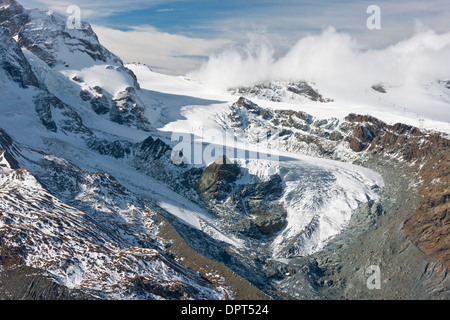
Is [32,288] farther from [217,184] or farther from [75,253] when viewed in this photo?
[217,184]

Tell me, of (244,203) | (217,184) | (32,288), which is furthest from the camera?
(217,184)

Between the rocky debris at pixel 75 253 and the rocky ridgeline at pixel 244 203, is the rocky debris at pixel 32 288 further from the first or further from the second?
the rocky ridgeline at pixel 244 203

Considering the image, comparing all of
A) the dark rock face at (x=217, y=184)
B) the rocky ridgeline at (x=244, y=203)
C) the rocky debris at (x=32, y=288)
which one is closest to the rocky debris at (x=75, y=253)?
the rocky debris at (x=32, y=288)

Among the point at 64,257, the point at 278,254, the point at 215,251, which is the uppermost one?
the point at 64,257

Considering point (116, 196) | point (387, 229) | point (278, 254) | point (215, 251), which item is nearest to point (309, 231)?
point (278, 254)

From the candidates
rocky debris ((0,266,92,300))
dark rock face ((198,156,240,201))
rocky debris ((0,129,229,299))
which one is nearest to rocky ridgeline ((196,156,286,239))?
dark rock face ((198,156,240,201))

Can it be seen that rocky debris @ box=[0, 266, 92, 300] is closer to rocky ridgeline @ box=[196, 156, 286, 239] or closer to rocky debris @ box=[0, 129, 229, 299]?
rocky debris @ box=[0, 129, 229, 299]

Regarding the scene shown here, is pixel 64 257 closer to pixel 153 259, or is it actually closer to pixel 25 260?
pixel 25 260

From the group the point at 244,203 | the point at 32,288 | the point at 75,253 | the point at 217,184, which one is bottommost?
the point at 244,203

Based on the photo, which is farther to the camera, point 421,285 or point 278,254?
point 278,254

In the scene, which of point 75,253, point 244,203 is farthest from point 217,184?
point 75,253

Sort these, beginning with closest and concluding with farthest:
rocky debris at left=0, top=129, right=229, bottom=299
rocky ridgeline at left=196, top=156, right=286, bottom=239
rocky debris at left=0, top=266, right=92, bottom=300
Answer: rocky debris at left=0, top=266, right=92, bottom=300, rocky debris at left=0, top=129, right=229, bottom=299, rocky ridgeline at left=196, top=156, right=286, bottom=239
